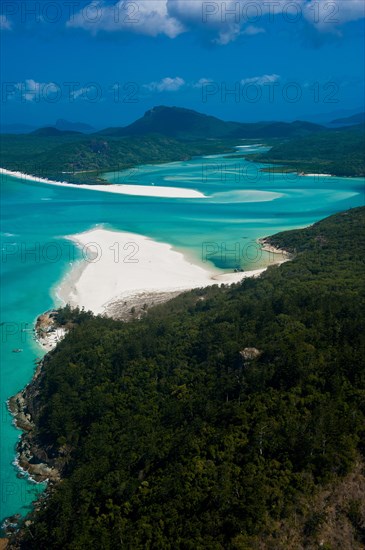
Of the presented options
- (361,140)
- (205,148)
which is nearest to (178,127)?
(205,148)

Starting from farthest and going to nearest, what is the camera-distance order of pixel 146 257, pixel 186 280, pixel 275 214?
pixel 275 214 < pixel 146 257 < pixel 186 280

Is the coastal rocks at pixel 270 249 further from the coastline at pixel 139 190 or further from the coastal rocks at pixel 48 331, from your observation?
the coastline at pixel 139 190

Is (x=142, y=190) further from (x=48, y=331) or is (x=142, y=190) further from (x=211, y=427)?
(x=211, y=427)

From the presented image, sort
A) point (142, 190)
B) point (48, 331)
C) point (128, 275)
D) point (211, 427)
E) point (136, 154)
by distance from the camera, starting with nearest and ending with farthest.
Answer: point (211, 427), point (48, 331), point (128, 275), point (142, 190), point (136, 154)

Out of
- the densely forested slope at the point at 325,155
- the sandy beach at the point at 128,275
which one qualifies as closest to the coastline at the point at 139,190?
the sandy beach at the point at 128,275

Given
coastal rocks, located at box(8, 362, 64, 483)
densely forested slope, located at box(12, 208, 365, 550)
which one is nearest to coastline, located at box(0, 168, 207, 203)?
densely forested slope, located at box(12, 208, 365, 550)

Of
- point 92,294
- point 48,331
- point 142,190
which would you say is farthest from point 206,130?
point 48,331

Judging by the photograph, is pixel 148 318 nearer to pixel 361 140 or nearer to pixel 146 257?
pixel 146 257
